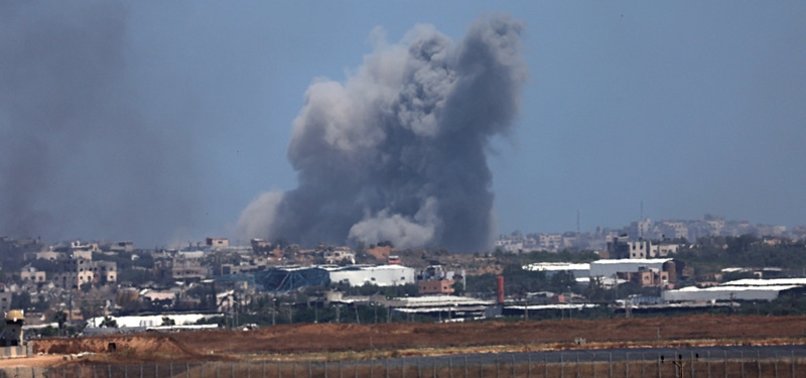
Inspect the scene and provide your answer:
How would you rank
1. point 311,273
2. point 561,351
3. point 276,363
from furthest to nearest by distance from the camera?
point 311,273 < point 561,351 < point 276,363

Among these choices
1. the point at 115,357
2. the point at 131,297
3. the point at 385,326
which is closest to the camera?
the point at 115,357

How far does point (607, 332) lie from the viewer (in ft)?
298

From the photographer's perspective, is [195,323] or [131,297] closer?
[195,323]

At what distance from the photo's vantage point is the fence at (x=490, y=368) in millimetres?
59656

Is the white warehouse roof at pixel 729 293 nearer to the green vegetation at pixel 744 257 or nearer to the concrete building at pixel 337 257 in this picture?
the green vegetation at pixel 744 257

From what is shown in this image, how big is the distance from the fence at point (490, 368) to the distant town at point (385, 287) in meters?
45.6

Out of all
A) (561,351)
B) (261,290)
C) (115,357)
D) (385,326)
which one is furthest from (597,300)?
(115,357)

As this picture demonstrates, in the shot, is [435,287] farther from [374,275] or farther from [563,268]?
[563,268]

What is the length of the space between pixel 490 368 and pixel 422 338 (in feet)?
94.0

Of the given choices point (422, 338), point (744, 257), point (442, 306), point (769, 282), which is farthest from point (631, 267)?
point (422, 338)

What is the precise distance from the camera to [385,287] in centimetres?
16412

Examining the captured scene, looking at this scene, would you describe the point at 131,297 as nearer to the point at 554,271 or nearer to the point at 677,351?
the point at 554,271

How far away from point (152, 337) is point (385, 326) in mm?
23891

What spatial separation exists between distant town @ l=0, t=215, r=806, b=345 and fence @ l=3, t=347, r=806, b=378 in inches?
1795
